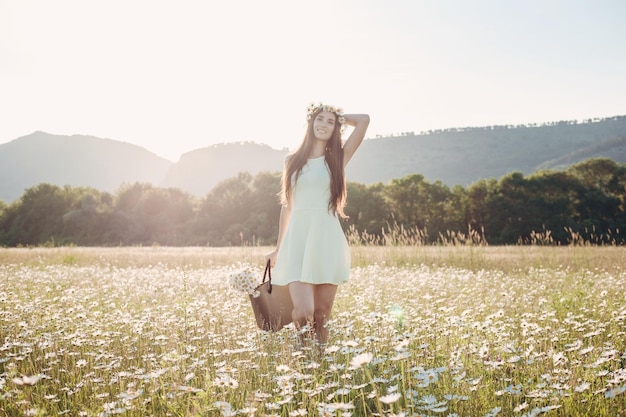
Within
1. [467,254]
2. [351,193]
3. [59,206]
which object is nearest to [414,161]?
[351,193]

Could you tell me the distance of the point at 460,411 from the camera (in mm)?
3408

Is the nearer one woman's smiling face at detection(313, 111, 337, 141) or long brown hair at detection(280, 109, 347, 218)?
long brown hair at detection(280, 109, 347, 218)

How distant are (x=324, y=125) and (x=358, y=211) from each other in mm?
52865

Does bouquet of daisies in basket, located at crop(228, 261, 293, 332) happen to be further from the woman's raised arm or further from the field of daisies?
the woman's raised arm

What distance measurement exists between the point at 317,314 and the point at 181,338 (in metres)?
1.45

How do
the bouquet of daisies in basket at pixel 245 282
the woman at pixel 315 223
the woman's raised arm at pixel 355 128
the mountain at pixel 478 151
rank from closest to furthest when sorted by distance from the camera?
the woman at pixel 315 223 < the bouquet of daisies in basket at pixel 245 282 < the woman's raised arm at pixel 355 128 < the mountain at pixel 478 151

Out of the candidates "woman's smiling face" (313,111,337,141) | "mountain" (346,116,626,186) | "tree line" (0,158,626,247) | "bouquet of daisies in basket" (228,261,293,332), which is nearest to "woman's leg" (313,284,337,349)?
"bouquet of daisies in basket" (228,261,293,332)

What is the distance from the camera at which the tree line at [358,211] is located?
49281 mm

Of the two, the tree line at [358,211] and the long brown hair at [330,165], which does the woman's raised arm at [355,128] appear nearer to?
the long brown hair at [330,165]

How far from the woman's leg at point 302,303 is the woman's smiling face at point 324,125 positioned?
162 cm

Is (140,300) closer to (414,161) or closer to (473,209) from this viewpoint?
(473,209)

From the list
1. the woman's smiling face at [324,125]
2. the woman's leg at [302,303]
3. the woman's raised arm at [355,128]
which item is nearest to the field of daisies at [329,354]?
the woman's leg at [302,303]

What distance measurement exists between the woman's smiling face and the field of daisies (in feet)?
6.65

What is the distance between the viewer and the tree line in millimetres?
49281
